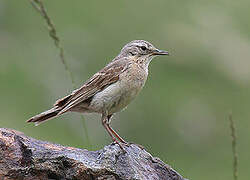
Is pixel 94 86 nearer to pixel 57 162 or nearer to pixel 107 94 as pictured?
pixel 107 94

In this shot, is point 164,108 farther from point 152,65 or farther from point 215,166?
point 215,166

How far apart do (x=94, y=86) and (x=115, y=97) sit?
421 mm

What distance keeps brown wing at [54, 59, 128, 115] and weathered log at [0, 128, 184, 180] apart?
5.46 ft

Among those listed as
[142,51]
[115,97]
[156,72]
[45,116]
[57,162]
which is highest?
[156,72]

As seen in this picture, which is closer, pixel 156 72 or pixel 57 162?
pixel 57 162

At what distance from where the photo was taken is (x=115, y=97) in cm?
984

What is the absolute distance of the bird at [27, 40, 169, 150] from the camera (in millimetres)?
9828

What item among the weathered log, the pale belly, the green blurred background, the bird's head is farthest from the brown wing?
the green blurred background

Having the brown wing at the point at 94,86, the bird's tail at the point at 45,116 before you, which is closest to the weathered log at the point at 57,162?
the bird's tail at the point at 45,116

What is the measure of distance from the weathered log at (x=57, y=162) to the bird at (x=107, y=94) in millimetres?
1537

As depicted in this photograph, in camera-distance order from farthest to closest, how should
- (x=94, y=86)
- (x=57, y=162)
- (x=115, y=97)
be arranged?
(x=94, y=86)
(x=115, y=97)
(x=57, y=162)

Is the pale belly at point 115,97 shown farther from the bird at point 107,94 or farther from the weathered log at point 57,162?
the weathered log at point 57,162

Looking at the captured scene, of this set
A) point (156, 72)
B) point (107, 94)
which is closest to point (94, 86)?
point (107, 94)

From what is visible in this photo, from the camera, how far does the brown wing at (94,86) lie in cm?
984
